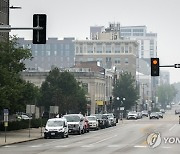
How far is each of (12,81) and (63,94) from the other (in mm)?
37782

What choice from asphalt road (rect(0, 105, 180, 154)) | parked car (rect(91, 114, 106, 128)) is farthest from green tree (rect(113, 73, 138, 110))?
asphalt road (rect(0, 105, 180, 154))

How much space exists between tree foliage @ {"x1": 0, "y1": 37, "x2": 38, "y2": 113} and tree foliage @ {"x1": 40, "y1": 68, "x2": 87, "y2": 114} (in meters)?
26.7

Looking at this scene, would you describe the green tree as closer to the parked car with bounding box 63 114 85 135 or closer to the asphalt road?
the parked car with bounding box 63 114 85 135

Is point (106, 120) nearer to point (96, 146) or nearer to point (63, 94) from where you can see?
point (63, 94)

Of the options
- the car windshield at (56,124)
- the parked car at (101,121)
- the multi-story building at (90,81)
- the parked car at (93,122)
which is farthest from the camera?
the multi-story building at (90,81)

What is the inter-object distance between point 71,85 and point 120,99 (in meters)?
48.2

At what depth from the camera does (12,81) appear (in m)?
53.1

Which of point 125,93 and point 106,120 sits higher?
point 125,93

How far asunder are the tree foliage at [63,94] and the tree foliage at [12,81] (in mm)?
26670

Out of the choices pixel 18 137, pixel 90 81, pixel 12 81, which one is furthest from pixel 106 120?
pixel 90 81

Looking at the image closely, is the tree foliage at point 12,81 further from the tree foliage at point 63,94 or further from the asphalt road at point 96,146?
the tree foliage at point 63,94

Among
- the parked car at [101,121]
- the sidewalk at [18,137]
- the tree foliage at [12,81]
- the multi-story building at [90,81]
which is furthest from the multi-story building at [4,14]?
the multi-story building at [90,81]

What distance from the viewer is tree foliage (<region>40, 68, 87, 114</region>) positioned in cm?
8562

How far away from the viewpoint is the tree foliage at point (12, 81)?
51.7 meters
